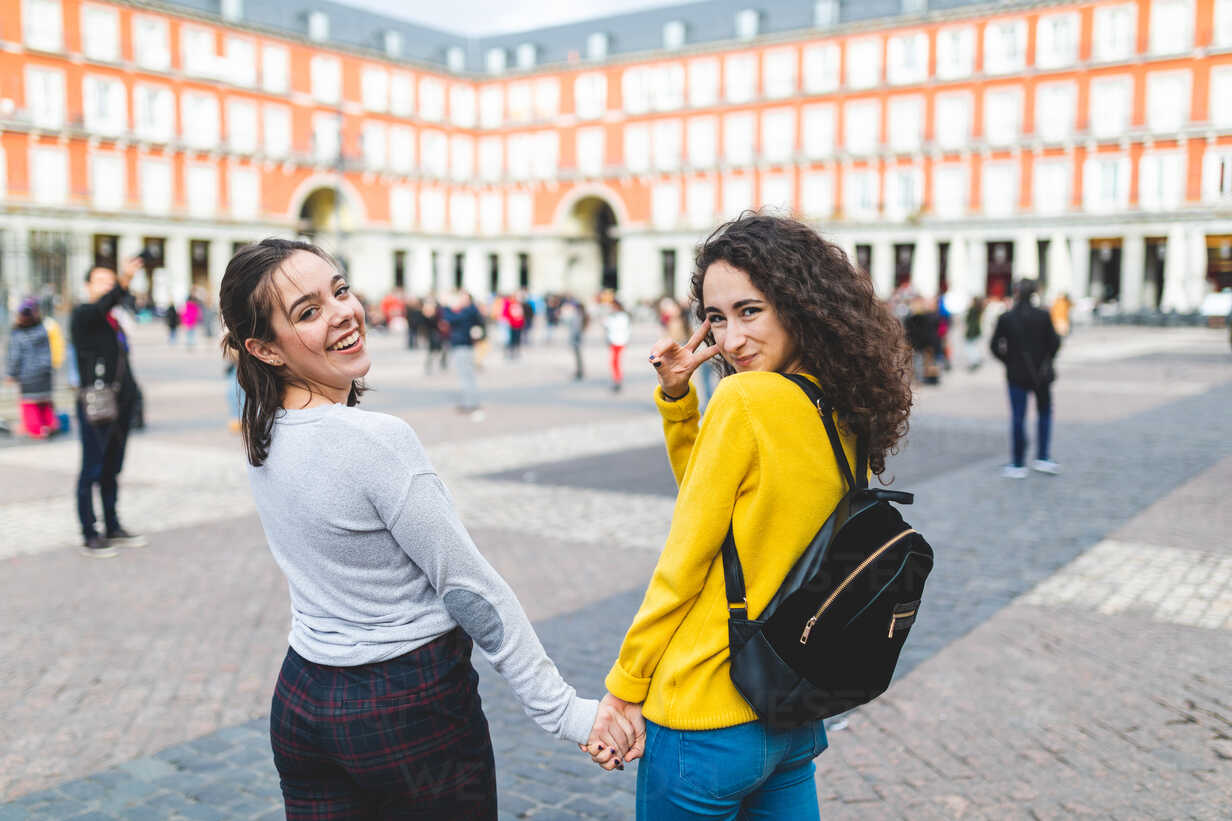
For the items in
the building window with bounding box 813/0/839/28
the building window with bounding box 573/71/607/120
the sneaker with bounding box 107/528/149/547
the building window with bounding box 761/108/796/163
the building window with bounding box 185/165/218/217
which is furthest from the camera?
the building window with bounding box 573/71/607/120

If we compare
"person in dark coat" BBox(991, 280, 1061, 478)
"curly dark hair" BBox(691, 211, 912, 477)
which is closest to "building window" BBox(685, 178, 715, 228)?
"person in dark coat" BBox(991, 280, 1061, 478)

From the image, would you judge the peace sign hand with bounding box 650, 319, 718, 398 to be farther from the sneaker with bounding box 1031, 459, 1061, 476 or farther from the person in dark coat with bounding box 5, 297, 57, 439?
the person in dark coat with bounding box 5, 297, 57, 439

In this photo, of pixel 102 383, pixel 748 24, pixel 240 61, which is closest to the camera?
pixel 102 383

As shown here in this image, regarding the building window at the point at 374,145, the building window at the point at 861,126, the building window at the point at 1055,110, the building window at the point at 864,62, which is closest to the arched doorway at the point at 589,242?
→ the building window at the point at 374,145

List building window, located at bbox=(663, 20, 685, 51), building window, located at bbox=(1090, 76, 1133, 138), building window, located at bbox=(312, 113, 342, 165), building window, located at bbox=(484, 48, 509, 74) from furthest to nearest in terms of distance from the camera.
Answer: building window, located at bbox=(484, 48, 509, 74) → building window, located at bbox=(663, 20, 685, 51) → building window, located at bbox=(312, 113, 342, 165) → building window, located at bbox=(1090, 76, 1133, 138)

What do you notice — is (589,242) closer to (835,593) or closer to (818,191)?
(818,191)

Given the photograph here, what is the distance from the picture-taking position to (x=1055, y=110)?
4669 cm

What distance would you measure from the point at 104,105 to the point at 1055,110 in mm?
41347

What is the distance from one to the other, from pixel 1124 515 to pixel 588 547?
4027 mm

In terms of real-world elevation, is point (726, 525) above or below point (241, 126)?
below

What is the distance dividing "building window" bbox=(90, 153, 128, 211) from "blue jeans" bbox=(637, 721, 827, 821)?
49062 mm

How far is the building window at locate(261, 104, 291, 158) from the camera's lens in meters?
51.1

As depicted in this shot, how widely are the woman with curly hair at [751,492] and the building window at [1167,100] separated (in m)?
49.5

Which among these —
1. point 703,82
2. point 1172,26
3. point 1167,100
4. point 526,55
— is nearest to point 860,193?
point 703,82
